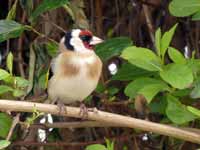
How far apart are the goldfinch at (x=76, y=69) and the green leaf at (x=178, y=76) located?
0.43 metres

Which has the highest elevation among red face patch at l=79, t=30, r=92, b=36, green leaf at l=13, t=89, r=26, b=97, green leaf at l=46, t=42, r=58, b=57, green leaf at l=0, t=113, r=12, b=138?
red face patch at l=79, t=30, r=92, b=36

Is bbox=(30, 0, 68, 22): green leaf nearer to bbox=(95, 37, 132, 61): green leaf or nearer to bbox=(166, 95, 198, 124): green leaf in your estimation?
bbox=(95, 37, 132, 61): green leaf

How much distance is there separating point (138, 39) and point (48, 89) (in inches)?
17.0

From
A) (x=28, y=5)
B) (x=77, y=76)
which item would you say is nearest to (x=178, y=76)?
(x=77, y=76)

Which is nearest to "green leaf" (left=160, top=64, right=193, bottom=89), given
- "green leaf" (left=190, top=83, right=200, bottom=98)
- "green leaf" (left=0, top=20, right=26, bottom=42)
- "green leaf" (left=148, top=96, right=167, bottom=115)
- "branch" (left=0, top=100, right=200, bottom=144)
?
"green leaf" (left=190, top=83, right=200, bottom=98)

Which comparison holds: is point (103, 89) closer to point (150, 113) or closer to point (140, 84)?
point (150, 113)

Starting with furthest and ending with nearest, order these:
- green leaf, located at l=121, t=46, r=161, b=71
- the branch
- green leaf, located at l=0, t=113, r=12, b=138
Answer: green leaf, located at l=0, t=113, r=12, b=138 → green leaf, located at l=121, t=46, r=161, b=71 → the branch

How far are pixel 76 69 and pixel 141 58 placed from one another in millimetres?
450

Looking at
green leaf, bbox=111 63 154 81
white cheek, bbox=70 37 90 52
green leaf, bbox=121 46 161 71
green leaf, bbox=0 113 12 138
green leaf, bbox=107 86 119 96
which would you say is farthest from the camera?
white cheek, bbox=70 37 90 52

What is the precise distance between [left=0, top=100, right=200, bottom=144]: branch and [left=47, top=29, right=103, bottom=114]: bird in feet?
1.20

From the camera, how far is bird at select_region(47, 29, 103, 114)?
95.7 inches

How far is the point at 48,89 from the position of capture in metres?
2.52

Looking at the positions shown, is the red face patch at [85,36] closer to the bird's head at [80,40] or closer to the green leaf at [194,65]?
the bird's head at [80,40]

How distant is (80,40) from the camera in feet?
8.22
